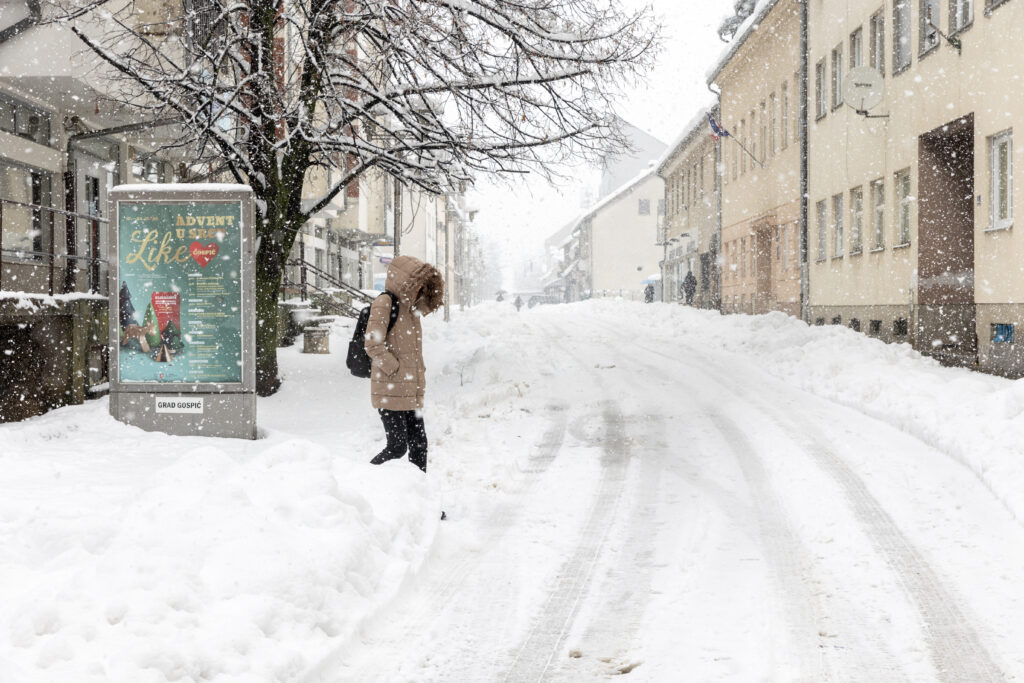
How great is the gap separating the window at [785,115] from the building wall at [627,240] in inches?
1887

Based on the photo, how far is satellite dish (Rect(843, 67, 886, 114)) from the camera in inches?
750

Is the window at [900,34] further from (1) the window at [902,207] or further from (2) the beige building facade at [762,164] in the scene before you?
(2) the beige building facade at [762,164]

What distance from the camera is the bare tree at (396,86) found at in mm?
11516

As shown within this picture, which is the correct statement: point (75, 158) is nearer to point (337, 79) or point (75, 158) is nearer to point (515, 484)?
point (337, 79)

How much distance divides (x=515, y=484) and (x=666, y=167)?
152 feet

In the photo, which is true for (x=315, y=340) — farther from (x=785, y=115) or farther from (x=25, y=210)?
(x=785, y=115)

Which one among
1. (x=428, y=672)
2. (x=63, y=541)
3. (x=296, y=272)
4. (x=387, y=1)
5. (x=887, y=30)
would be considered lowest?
(x=428, y=672)

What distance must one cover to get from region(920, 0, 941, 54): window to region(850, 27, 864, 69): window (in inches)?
147

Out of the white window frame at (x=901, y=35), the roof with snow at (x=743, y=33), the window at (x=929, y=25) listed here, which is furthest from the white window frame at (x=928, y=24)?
the roof with snow at (x=743, y=33)

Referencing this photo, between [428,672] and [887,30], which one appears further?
[887,30]

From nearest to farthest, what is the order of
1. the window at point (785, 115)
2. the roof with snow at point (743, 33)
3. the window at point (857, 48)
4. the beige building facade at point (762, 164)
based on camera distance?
the window at point (857, 48), the beige building facade at point (762, 164), the window at point (785, 115), the roof with snow at point (743, 33)

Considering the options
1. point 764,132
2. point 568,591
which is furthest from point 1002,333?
point 764,132

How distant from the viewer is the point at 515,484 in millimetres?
7926

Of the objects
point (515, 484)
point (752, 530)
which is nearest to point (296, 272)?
point (515, 484)
